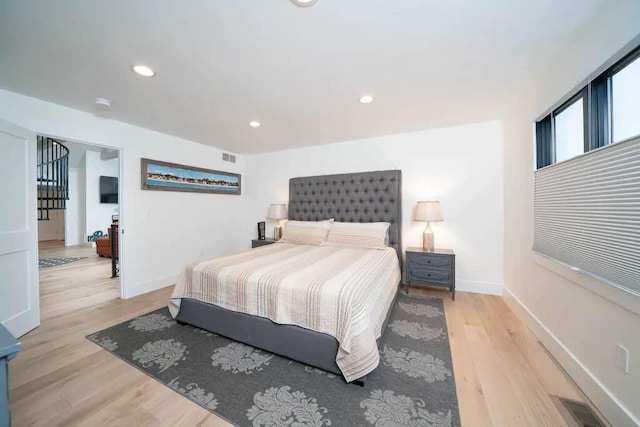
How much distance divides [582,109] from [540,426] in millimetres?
2020

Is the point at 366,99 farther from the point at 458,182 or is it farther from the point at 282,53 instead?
the point at 458,182

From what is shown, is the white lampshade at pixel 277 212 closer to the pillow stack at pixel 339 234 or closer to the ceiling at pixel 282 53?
the pillow stack at pixel 339 234

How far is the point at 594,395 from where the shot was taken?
54.2 inches

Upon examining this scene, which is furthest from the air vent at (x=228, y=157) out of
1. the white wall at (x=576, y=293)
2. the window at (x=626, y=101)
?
the window at (x=626, y=101)

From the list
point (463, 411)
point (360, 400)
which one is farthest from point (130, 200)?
point (463, 411)

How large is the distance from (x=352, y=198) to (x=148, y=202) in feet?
9.68

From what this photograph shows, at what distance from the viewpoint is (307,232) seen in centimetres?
345

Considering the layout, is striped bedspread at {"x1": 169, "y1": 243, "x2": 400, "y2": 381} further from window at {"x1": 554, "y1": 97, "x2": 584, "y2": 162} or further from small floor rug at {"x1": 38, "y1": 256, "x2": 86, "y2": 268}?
small floor rug at {"x1": 38, "y1": 256, "x2": 86, "y2": 268}

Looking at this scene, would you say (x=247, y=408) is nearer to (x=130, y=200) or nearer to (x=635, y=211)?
(x=635, y=211)

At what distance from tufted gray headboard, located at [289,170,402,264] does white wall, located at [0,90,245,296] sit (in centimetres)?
153

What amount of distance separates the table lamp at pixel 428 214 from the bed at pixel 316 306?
0.34 metres

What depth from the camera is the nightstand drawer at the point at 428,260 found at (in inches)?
115

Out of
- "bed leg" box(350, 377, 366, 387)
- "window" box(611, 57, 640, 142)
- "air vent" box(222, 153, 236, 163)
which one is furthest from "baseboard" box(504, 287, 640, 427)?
"air vent" box(222, 153, 236, 163)

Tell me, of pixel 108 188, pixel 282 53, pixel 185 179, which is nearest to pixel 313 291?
pixel 282 53
